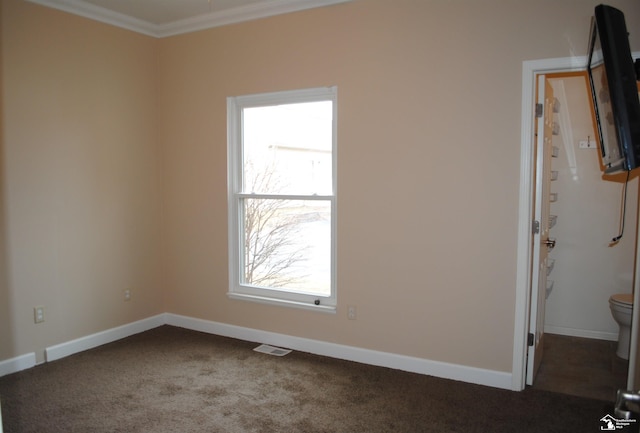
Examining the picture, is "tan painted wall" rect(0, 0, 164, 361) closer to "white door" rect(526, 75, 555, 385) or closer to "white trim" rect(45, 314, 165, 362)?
"white trim" rect(45, 314, 165, 362)

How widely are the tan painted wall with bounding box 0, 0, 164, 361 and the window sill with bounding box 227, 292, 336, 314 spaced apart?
978 mm

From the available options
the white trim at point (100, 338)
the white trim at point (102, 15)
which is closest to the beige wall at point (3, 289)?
the white trim at point (100, 338)

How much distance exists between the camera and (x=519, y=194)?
316 cm

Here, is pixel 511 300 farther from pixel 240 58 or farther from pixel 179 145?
pixel 179 145

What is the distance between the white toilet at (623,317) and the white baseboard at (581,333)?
44 centimetres

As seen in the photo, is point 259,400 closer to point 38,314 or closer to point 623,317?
point 38,314

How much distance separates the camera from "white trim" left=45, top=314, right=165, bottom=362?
3.79 m

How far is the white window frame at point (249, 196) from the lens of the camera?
3.87m

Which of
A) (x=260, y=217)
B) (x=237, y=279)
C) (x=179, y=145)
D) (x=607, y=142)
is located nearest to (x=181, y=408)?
(x=237, y=279)

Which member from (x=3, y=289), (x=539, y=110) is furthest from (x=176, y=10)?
(x=539, y=110)

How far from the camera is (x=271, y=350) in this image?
13.1ft

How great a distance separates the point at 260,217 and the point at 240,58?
4.65 feet
